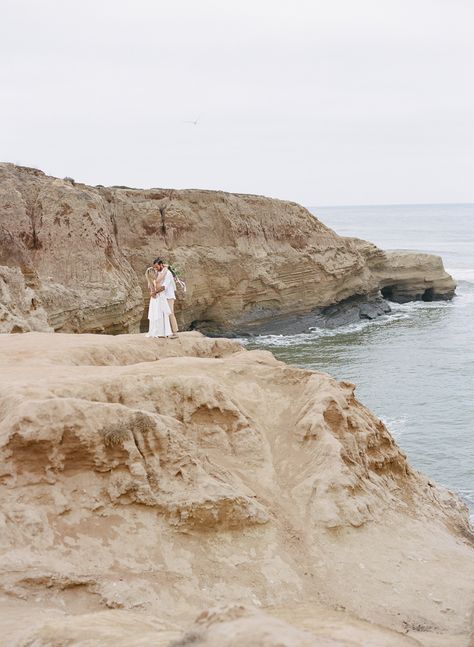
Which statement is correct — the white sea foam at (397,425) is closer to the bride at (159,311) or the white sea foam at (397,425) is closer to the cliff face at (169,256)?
the bride at (159,311)

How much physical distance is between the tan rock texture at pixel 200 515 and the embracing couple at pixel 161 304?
2929mm

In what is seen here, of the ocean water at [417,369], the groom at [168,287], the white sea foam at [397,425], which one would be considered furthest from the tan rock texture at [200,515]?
the white sea foam at [397,425]

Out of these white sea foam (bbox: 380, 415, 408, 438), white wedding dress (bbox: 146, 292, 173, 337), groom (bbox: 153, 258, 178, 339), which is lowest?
white sea foam (bbox: 380, 415, 408, 438)

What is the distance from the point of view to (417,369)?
25.1 metres

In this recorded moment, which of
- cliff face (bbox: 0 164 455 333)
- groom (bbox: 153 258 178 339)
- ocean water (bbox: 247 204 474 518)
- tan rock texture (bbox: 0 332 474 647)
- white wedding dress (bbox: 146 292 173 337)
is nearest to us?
tan rock texture (bbox: 0 332 474 647)

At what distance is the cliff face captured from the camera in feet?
81.3

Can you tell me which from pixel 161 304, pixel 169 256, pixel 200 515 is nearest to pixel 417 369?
pixel 169 256

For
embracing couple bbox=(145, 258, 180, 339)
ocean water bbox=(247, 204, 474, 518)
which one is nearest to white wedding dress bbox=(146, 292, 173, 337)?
embracing couple bbox=(145, 258, 180, 339)

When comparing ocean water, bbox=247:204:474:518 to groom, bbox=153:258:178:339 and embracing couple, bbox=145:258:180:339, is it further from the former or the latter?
embracing couple, bbox=145:258:180:339

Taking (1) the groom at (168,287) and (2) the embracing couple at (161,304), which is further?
(1) the groom at (168,287)

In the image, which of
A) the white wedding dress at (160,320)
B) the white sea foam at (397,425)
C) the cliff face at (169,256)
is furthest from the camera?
the cliff face at (169,256)

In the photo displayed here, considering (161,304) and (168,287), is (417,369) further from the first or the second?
(161,304)

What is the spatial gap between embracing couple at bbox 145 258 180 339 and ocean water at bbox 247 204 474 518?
6665mm

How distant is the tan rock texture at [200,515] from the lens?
6.13 metres
